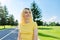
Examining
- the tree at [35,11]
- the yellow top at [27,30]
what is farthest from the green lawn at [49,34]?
the tree at [35,11]

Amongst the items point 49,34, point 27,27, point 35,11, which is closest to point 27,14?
point 27,27

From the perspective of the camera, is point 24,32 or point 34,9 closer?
point 24,32

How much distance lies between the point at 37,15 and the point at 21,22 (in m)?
84.2

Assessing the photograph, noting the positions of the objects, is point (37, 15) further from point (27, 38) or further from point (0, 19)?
point (27, 38)

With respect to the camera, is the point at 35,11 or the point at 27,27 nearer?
the point at 27,27

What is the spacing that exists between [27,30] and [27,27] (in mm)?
65

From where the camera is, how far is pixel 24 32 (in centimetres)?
479

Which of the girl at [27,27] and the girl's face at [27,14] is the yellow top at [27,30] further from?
the girl's face at [27,14]

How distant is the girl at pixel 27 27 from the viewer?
4.74m

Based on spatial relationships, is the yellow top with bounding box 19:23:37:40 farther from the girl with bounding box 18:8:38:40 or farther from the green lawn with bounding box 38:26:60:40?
the green lawn with bounding box 38:26:60:40

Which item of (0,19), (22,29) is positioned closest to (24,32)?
(22,29)

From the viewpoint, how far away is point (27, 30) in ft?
15.8

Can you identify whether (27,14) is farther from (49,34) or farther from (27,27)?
(49,34)

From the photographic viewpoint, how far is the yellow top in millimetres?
4738
